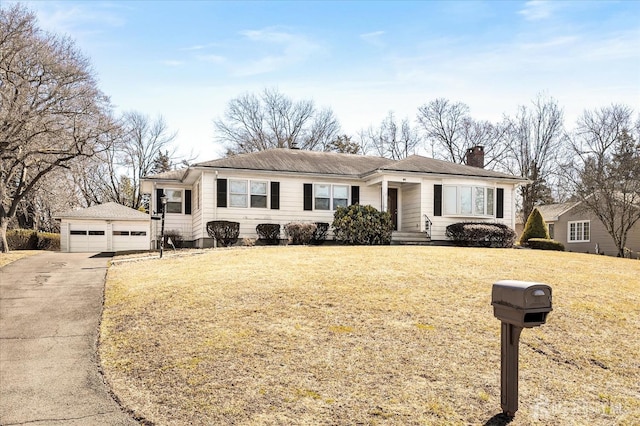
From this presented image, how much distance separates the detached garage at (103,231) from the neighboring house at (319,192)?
2305 mm

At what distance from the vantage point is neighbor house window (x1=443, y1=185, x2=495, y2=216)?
2205cm

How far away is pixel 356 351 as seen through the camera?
19.9ft

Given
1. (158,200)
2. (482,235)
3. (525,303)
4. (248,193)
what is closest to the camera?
(525,303)

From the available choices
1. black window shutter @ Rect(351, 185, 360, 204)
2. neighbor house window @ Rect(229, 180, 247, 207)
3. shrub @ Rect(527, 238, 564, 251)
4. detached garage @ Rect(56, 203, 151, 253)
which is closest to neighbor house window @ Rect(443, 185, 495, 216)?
shrub @ Rect(527, 238, 564, 251)

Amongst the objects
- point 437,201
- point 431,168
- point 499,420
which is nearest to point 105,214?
point 431,168

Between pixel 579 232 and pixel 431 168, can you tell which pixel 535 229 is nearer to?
pixel 579 232

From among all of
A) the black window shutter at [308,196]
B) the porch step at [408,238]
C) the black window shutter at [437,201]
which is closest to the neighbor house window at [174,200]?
the black window shutter at [308,196]

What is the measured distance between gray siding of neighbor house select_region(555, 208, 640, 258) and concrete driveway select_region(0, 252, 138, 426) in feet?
93.7

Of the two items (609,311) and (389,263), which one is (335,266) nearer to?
(389,263)

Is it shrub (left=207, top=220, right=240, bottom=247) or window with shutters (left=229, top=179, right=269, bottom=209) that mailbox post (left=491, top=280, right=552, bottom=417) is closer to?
shrub (left=207, top=220, right=240, bottom=247)

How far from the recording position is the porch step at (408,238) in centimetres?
2089

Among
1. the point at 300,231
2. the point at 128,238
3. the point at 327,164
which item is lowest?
the point at 128,238

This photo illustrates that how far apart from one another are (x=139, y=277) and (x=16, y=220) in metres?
→ 28.7

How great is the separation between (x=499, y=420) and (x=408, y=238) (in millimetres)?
16845
